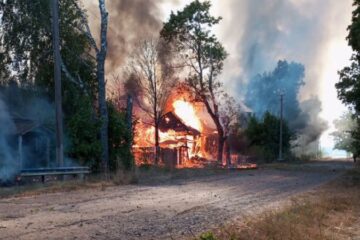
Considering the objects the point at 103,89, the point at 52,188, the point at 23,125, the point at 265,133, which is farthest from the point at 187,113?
the point at 52,188

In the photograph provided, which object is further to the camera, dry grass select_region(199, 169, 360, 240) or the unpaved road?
the unpaved road

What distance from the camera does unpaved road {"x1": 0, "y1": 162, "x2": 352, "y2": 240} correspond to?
371 inches

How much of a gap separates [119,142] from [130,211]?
619 inches

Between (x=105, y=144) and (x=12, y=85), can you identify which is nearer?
(x=105, y=144)

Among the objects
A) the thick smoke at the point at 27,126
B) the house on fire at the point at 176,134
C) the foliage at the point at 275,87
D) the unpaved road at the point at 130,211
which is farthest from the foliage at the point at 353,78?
the foliage at the point at 275,87

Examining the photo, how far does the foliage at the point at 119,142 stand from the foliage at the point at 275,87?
5211 centimetres

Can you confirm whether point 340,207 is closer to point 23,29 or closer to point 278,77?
point 23,29

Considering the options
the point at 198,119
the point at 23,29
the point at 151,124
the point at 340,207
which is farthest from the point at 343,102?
the point at 198,119

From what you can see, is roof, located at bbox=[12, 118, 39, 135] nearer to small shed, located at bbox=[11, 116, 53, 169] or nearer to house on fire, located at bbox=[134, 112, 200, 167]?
small shed, located at bbox=[11, 116, 53, 169]

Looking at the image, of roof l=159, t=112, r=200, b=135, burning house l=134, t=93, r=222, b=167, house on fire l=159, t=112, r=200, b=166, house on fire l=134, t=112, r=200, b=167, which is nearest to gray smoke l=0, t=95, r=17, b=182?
burning house l=134, t=93, r=222, b=167

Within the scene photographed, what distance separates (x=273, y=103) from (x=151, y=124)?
36.9m

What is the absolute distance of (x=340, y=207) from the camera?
13.4 m

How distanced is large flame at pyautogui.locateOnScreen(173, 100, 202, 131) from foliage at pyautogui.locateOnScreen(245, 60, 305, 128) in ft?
85.9

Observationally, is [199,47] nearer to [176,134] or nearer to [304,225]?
[176,134]
